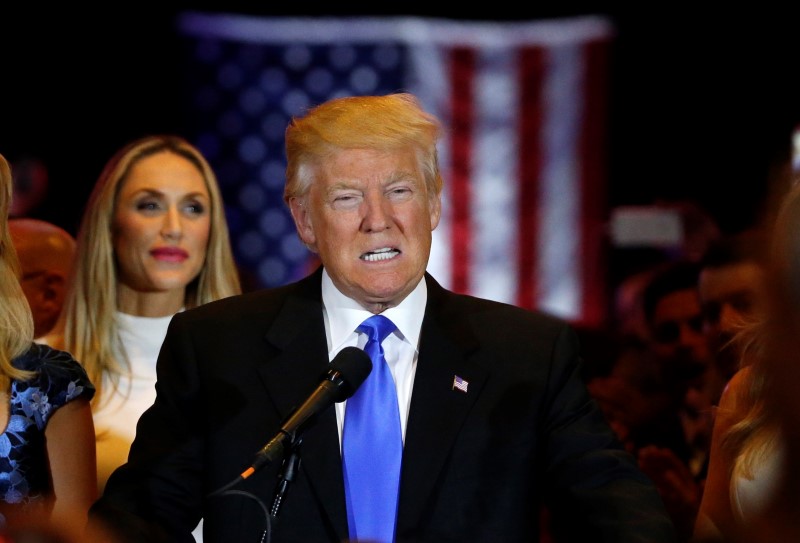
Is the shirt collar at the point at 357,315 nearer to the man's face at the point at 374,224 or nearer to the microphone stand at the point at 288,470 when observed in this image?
the man's face at the point at 374,224

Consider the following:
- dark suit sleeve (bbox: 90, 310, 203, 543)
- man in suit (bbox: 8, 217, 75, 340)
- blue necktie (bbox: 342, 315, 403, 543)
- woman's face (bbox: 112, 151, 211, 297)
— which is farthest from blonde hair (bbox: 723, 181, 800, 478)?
man in suit (bbox: 8, 217, 75, 340)

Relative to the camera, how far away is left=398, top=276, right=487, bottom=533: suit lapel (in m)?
2.46

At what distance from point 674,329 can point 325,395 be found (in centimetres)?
275

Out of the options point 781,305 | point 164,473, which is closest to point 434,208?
point 164,473

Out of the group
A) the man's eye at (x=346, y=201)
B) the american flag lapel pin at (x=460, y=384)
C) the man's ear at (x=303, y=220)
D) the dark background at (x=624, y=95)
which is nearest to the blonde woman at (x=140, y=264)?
the man's ear at (x=303, y=220)

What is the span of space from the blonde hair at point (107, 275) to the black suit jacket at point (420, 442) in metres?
1.09

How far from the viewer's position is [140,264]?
3756mm

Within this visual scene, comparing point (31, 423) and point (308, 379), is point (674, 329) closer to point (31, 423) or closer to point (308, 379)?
point (308, 379)

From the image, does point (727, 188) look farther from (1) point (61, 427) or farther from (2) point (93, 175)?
(1) point (61, 427)

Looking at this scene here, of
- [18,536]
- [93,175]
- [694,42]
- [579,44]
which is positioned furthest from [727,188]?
[18,536]

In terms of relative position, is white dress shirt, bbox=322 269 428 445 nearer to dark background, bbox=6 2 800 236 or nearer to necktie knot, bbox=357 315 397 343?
necktie knot, bbox=357 315 397 343

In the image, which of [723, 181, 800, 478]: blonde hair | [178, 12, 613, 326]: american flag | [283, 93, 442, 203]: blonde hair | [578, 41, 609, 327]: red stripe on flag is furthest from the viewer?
[578, 41, 609, 327]: red stripe on flag

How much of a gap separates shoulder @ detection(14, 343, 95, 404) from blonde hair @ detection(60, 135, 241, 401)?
0.67 metres

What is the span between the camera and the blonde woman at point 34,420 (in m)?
2.87
